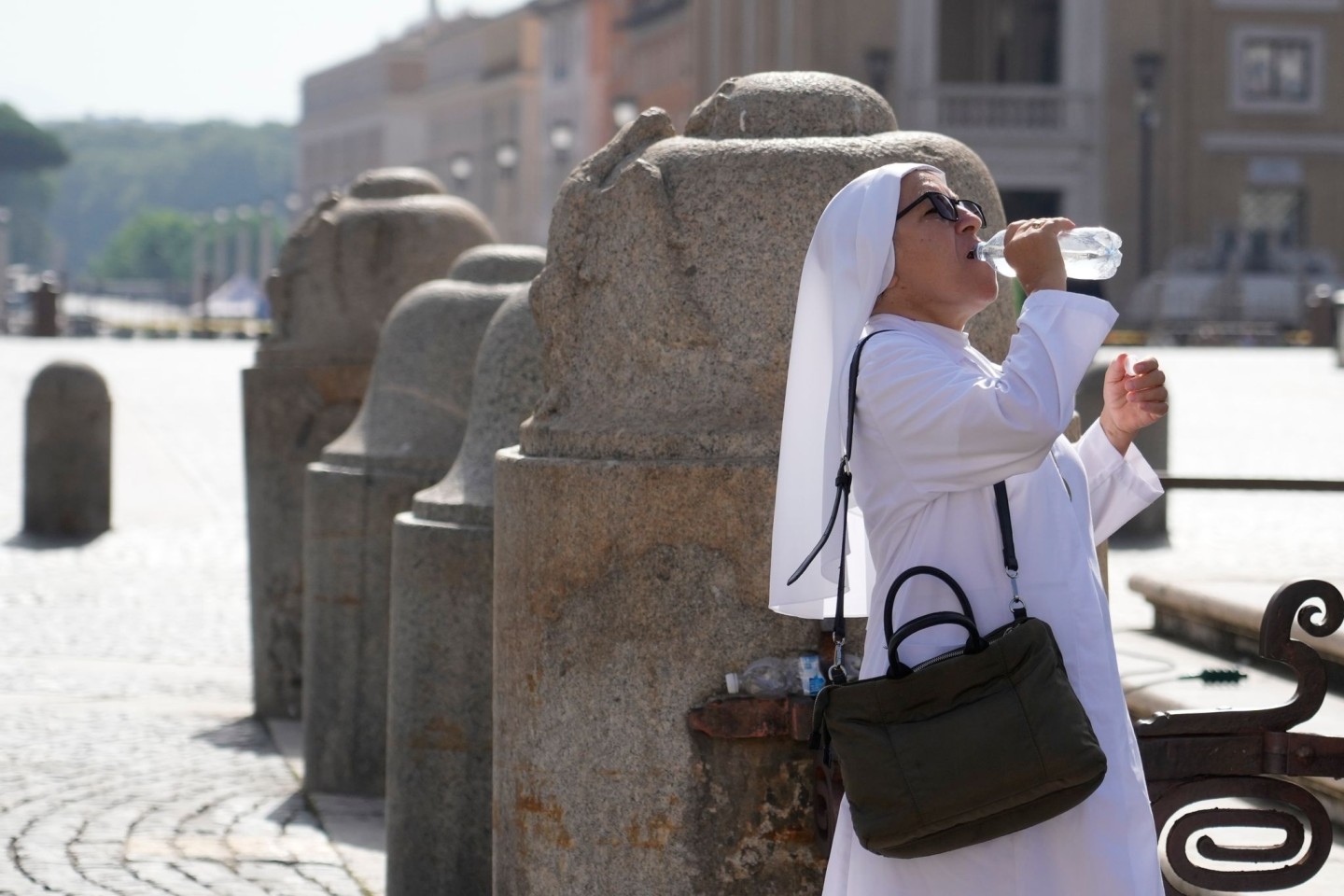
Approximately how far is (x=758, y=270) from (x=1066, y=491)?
3.97 feet

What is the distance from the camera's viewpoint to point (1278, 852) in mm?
4422

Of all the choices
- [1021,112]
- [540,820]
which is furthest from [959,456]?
[1021,112]

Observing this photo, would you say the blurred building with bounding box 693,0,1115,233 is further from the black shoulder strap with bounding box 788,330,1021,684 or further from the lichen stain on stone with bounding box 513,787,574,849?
the black shoulder strap with bounding box 788,330,1021,684

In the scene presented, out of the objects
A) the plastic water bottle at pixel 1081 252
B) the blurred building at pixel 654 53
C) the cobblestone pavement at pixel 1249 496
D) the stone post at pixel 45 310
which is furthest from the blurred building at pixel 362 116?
the plastic water bottle at pixel 1081 252

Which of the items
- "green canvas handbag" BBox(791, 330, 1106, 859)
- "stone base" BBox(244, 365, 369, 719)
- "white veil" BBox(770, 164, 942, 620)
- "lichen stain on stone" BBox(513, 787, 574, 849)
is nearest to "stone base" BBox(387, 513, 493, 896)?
"lichen stain on stone" BBox(513, 787, 574, 849)

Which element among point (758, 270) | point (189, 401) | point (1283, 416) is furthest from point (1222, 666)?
point (189, 401)

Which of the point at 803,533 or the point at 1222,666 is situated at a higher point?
the point at 803,533

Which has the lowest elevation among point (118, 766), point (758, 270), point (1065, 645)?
point (118, 766)

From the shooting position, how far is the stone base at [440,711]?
612 centimetres

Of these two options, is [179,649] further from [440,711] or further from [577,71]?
[577,71]

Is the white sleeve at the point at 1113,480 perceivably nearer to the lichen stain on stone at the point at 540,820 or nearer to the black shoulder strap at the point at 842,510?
the black shoulder strap at the point at 842,510

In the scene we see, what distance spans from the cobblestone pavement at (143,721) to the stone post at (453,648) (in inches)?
13.8

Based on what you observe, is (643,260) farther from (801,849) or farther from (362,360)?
(362,360)

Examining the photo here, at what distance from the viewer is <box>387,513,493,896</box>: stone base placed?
20.1 ft
